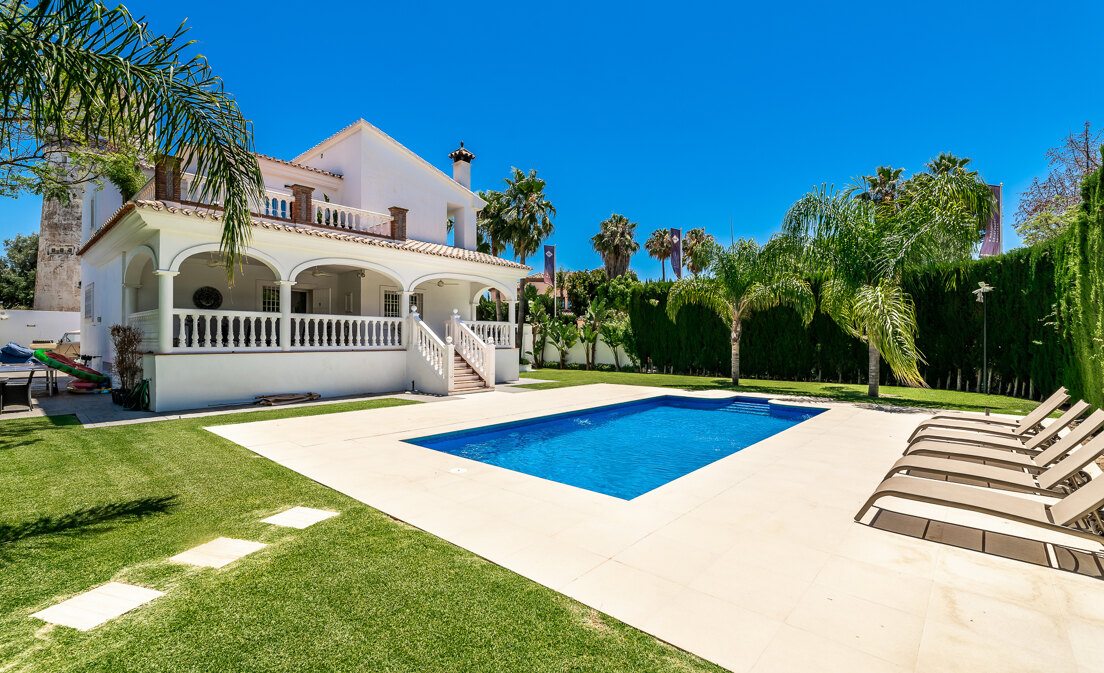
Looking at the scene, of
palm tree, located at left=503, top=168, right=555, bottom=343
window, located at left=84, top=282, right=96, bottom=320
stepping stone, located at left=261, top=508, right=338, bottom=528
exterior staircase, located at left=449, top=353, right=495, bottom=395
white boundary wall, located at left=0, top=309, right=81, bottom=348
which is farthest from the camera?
white boundary wall, located at left=0, top=309, right=81, bottom=348

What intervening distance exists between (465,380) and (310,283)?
8297 millimetres

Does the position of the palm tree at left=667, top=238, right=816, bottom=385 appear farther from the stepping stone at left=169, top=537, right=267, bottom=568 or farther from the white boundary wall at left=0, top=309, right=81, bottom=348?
the white boundary wall at left=0, top=309, right=81, bottom=348

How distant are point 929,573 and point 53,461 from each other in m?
10.7

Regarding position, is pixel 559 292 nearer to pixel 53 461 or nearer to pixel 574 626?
pixel 53 461

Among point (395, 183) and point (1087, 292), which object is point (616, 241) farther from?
point (1087, 292)

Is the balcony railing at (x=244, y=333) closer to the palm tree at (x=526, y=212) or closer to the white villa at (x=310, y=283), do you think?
the white villa at (x=310, y=283)

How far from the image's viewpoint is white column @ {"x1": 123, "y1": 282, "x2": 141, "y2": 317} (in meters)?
14.9

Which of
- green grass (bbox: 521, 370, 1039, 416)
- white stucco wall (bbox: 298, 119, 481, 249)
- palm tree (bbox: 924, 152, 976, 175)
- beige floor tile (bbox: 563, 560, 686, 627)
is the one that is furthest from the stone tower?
palm tree (bbox: 924, 152, 976, 175)

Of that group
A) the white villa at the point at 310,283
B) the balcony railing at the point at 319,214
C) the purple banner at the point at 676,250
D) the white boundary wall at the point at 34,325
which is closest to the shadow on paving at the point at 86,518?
the white villa at the point at 310,283

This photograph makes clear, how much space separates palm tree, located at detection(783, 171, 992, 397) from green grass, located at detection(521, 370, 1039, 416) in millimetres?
927

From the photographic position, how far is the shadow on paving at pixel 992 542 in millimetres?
3938

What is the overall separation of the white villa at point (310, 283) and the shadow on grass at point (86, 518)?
707cm

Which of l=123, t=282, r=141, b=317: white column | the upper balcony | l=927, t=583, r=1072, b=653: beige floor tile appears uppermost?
the upper balcony

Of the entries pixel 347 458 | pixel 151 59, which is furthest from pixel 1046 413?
pixel 151 59
